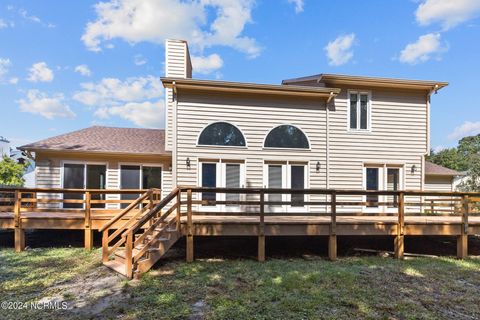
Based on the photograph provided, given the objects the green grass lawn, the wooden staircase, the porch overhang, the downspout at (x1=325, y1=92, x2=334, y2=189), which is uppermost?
the porch overhang

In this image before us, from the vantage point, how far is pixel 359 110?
939 centimetres

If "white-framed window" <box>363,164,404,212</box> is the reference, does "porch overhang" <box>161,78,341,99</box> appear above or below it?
above

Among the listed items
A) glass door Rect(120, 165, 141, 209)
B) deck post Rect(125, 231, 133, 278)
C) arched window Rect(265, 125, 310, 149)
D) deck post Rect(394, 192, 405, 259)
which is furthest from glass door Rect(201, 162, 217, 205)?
deck post Rect(394, 192, 405, 259)

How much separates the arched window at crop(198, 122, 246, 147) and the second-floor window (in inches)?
138

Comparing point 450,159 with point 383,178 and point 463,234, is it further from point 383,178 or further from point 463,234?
point 463,234

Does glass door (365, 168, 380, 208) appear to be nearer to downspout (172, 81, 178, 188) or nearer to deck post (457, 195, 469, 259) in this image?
deck post (457, 195, 469, 259)

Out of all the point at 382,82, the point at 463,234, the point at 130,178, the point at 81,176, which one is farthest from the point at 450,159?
the point at 81,176

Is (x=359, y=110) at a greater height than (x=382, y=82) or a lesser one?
lesser

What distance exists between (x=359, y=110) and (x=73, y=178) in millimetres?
9127

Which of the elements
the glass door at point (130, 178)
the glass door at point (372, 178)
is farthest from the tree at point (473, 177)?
the glass door at point (130, 178)

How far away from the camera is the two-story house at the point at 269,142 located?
28.4ft

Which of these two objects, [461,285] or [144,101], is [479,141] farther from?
[461,285]

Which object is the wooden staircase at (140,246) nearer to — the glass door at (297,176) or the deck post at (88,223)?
the deck post at (88,223)

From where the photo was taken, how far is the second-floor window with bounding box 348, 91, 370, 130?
9.37m
